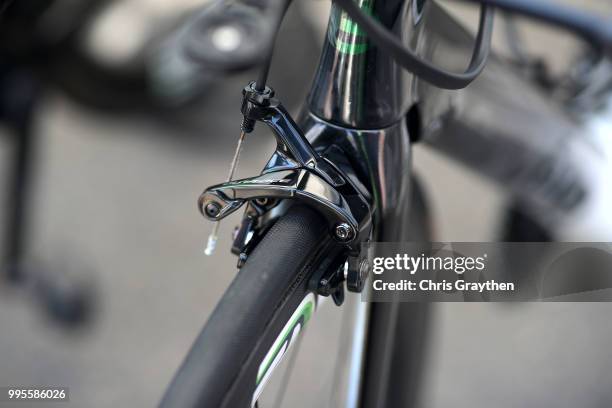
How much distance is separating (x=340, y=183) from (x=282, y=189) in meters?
0.05

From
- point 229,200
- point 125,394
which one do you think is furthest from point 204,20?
point 229,200

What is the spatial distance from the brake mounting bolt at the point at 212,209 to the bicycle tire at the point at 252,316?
37mm

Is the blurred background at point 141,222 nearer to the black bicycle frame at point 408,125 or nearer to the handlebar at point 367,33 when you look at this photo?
the handlebar at point 367,33

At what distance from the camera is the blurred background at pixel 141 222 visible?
129 centimetres

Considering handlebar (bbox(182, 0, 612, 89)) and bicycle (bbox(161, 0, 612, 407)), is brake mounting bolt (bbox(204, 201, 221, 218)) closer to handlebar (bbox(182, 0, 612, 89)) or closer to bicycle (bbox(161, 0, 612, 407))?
bicycle (bbox(161, 0, 612, 407))

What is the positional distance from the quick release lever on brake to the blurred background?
620 millimetres

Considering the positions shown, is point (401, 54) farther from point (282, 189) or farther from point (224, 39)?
point (224, 39)

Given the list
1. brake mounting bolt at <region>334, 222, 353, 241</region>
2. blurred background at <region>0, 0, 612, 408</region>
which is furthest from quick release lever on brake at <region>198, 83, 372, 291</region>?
blurred background at <region>0, 0, 612, 408</region>

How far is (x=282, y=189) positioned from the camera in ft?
1.62

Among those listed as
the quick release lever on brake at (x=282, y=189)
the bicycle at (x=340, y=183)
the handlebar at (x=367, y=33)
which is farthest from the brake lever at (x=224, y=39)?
the quick release lever on brake at (x=282, y=189)

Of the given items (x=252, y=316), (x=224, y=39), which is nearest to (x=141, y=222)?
(x=224, y=39)

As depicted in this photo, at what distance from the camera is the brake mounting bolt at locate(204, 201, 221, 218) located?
0.51 m

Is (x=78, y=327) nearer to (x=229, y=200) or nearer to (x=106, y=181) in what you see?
(x=106, y=181)

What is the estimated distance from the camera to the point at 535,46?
182 cm
